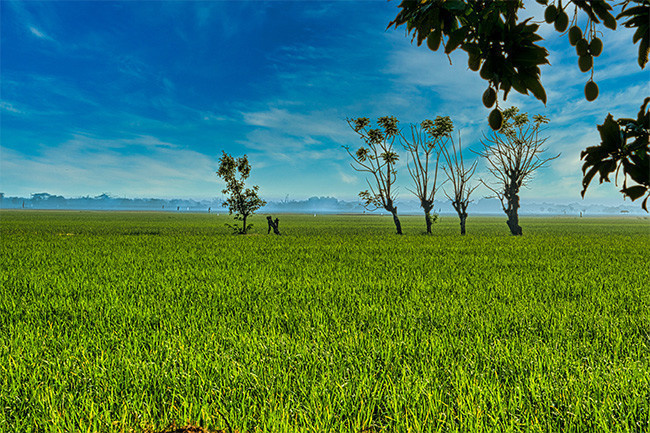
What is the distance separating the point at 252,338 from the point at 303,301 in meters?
1.82

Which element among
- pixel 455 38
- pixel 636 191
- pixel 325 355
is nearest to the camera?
pixel 636 191

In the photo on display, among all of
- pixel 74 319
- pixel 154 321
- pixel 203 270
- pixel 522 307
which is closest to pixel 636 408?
pixel 522 307

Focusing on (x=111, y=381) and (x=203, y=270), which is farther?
(x=203, y=270)

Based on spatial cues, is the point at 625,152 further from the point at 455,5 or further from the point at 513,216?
the point at 513,216

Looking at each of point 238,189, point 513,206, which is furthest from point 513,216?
point 238,189

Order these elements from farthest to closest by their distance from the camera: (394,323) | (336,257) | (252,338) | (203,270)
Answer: (336,257) → (203,270) → (394,323) → (252,338)

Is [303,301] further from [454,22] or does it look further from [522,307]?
[454,22]

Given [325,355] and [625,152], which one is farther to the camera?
[325,355]

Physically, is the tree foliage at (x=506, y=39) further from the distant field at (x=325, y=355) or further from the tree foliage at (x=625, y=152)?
the distant field at (x=325, y=355)

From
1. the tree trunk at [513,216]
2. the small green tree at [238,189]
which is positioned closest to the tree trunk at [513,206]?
the tree trunk at [513,216]

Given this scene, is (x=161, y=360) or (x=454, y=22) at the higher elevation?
(x=454, y=22)

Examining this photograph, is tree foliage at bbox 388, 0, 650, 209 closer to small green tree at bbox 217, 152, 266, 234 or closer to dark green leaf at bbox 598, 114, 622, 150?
dark green leaf at bbox 598, 114, 622, 150

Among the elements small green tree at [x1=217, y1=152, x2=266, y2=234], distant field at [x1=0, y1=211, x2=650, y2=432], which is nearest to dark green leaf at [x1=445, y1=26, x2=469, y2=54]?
distant field at [x1=0, y1=211, x2=650, y2=432]

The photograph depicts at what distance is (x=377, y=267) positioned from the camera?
9078 millimetres
